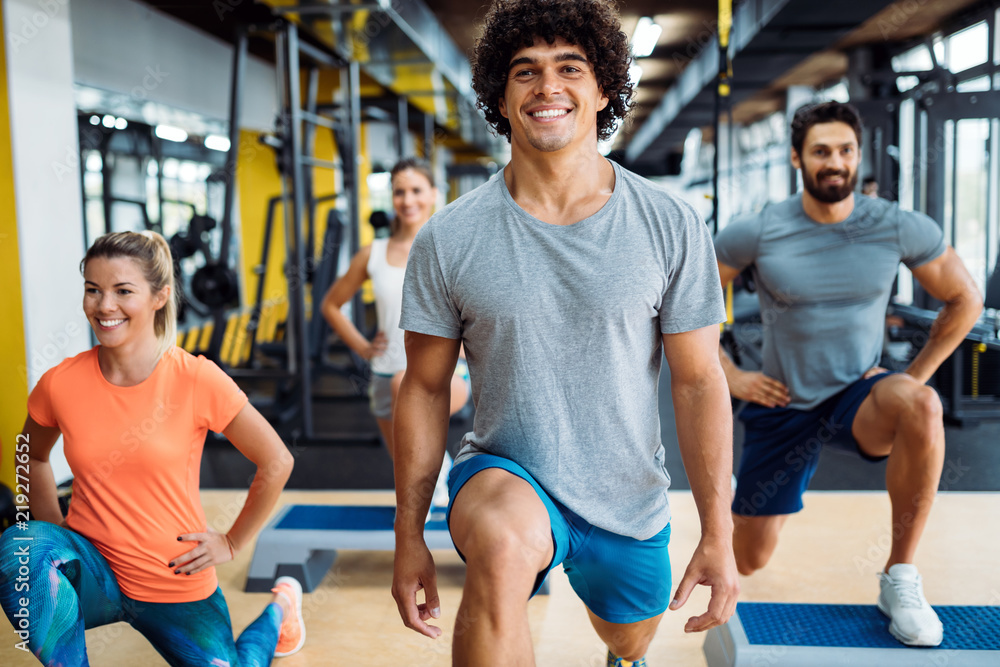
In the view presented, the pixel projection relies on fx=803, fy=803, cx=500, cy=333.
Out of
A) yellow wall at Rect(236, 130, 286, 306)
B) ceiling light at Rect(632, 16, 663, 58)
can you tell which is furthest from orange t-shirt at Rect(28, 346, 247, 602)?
yellow wall at Rect(236, 130, 286, 306)

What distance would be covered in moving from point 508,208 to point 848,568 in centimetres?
197

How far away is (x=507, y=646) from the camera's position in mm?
1079

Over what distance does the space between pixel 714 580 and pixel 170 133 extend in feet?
19.9

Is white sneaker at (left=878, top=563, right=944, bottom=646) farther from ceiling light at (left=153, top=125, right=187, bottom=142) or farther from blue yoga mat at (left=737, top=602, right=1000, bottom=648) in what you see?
ceiling light at (left=153, top=125, right=187, bottom=142)

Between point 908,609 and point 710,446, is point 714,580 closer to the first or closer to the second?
point 710,446

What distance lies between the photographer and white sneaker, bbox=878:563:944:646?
1.86m

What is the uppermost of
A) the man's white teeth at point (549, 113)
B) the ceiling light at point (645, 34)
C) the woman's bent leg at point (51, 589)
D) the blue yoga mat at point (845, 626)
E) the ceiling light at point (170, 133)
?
the ceiling light at point (645, 34)

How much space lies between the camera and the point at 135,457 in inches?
62.6

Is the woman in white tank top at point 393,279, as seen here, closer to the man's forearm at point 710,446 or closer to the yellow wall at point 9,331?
the yellow wall at point 9,331

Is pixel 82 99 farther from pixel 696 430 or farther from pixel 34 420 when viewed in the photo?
pixel 696 430

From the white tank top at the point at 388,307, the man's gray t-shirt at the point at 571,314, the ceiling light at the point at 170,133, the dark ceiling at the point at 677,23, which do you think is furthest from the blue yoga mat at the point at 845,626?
the ceiling light at the point at 170,133

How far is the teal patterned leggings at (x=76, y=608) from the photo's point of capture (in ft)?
4.72

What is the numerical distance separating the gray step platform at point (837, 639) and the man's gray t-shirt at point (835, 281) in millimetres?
565

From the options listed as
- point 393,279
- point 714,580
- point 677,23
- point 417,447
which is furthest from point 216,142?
point 714,580
